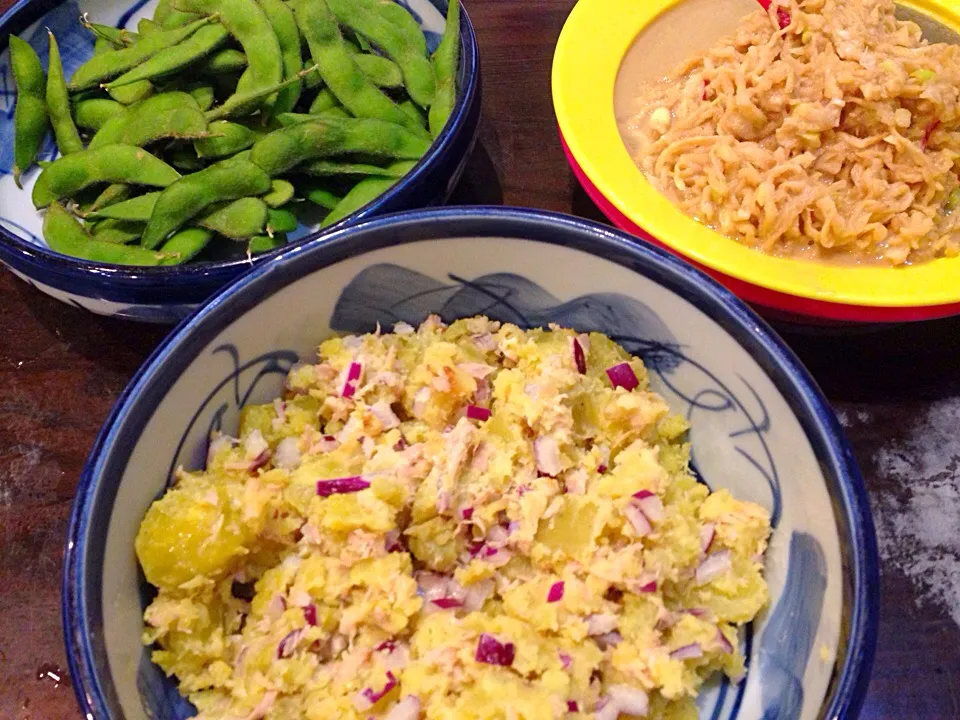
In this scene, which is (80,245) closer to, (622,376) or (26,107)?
(26,107)

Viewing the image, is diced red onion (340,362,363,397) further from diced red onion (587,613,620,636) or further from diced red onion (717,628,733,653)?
diced red onion (717,628,733,653)

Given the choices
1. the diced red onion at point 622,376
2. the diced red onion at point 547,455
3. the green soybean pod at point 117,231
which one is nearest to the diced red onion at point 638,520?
the diced red onion at point 547,455

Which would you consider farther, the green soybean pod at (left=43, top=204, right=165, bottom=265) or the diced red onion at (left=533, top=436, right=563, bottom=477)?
the green soybean pod at (left=43, top=204, right=165, bottom=265)

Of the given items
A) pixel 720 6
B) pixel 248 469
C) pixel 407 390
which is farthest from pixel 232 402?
pixel 720 6

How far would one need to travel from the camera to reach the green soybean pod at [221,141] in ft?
4.96

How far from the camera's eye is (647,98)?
1.62m

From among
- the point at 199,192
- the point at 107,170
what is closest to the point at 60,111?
the point at 107,170

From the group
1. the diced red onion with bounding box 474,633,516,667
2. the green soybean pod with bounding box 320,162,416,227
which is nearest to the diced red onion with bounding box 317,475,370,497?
the diced red onion with bounding box 474,633,516,667

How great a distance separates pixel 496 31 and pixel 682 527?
1.45m

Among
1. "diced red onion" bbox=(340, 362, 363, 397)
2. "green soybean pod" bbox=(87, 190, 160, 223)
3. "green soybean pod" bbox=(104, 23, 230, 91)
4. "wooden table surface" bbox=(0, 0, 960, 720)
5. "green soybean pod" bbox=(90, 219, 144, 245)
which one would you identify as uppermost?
"green soybean pod" bbox=(104, 23, 230, 91)

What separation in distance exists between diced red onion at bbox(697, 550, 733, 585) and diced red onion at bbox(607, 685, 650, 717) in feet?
0.57

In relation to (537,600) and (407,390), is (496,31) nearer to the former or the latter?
(407,390)

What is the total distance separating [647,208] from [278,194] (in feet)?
2.35

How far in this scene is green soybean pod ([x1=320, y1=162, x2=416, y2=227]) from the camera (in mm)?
1448
